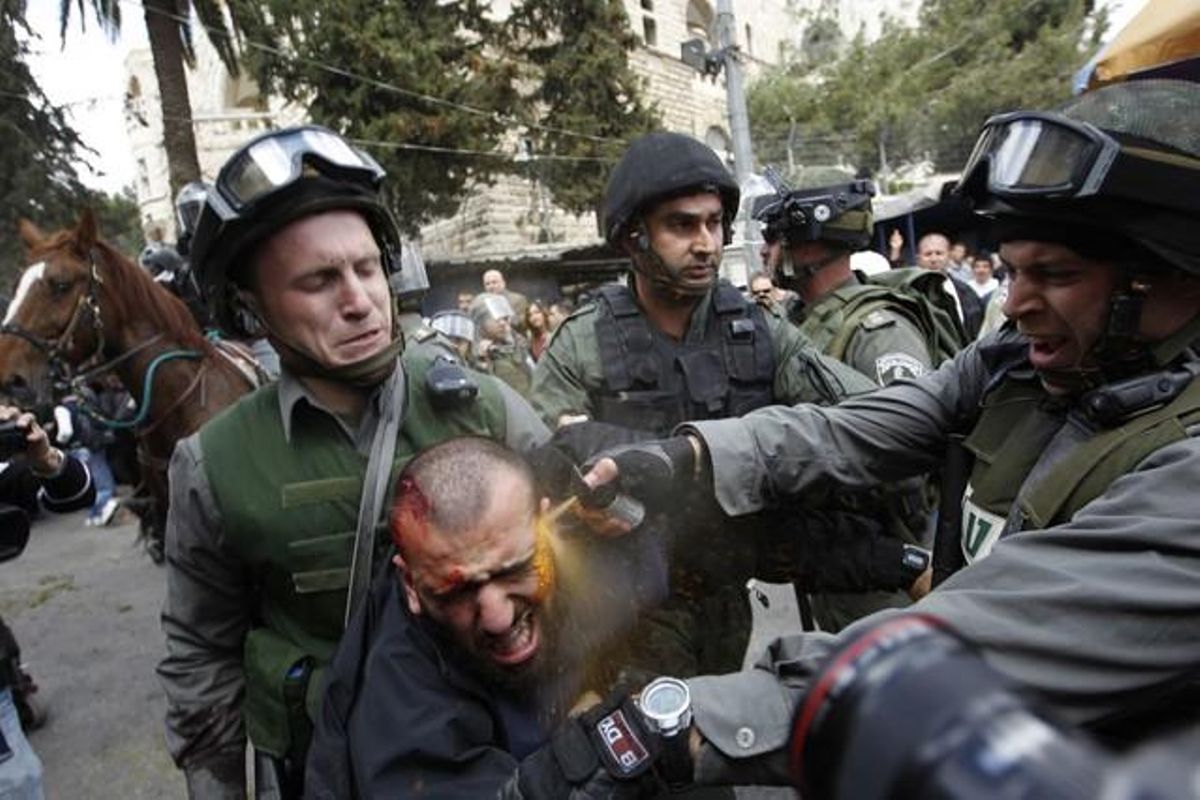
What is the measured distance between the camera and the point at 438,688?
1.36m

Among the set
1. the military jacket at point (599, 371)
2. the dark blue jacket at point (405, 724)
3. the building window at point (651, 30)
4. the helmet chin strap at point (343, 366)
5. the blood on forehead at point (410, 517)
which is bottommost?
the dark blue jacket at point (405, 724)

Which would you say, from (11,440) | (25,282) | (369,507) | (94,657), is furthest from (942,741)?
(94,657)

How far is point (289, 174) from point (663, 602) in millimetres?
1366

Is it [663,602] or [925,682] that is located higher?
[925,682]

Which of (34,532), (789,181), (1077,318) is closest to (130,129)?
(34,532)

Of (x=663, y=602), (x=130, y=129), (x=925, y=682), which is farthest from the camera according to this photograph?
(x=130, y=129)

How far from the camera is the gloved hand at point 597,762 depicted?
114cm

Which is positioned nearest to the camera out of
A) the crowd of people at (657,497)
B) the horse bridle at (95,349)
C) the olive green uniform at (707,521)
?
the crowd of people at (657,497)

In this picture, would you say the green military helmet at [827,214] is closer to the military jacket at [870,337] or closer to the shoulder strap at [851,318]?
the military jacket at [870,337]

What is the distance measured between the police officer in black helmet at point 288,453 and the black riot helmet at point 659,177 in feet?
3.07

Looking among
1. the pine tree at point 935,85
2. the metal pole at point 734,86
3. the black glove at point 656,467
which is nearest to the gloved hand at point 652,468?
the black glove at point 656,467

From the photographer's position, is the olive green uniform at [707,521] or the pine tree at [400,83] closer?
the olive green uniform at [707,521]

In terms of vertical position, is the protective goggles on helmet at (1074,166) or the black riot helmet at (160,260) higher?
the protective goggles on helmet at (1074,166)

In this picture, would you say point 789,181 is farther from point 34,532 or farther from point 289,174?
point 34,532
